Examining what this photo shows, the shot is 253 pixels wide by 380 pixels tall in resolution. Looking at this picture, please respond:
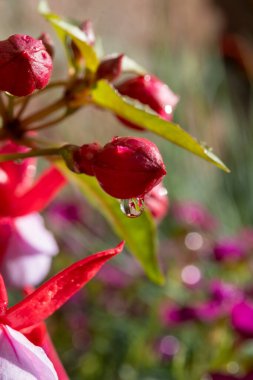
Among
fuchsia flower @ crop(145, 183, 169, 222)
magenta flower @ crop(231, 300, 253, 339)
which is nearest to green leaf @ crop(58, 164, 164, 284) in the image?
fuchsia flower @ crop(145, 183, 169, 222)

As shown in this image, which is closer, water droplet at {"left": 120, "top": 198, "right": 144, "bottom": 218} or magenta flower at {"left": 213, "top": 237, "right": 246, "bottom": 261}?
water droplet at {"left": 120, "top": 198, "right": 144, "bottom": 218}

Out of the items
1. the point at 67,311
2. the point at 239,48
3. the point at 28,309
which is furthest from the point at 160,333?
the point at 239,48

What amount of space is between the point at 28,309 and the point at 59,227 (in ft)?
3.16

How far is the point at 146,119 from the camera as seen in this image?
403mm

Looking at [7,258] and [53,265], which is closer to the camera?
[7,258]

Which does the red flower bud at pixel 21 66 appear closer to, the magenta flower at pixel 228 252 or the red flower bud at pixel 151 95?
the red flower bud at pixel 151 95

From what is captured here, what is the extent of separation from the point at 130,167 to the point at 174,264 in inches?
35.9

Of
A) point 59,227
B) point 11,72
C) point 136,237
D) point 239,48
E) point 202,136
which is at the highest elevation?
point 11,72

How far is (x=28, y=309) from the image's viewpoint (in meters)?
0.35

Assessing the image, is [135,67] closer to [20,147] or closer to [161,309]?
[20,147]

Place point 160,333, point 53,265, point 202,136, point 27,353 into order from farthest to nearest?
point 202,136, point 53,265, point 160,333, point 27,353

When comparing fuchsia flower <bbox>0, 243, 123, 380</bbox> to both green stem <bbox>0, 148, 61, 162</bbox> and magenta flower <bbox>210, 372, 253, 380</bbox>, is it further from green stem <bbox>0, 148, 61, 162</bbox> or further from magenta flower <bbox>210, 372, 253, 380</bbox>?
magenta flower <bbox>210, 372, 253, 380</bbox>

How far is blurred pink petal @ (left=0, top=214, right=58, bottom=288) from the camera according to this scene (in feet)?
1.46

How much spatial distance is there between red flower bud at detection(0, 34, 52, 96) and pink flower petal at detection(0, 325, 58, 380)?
101mm
